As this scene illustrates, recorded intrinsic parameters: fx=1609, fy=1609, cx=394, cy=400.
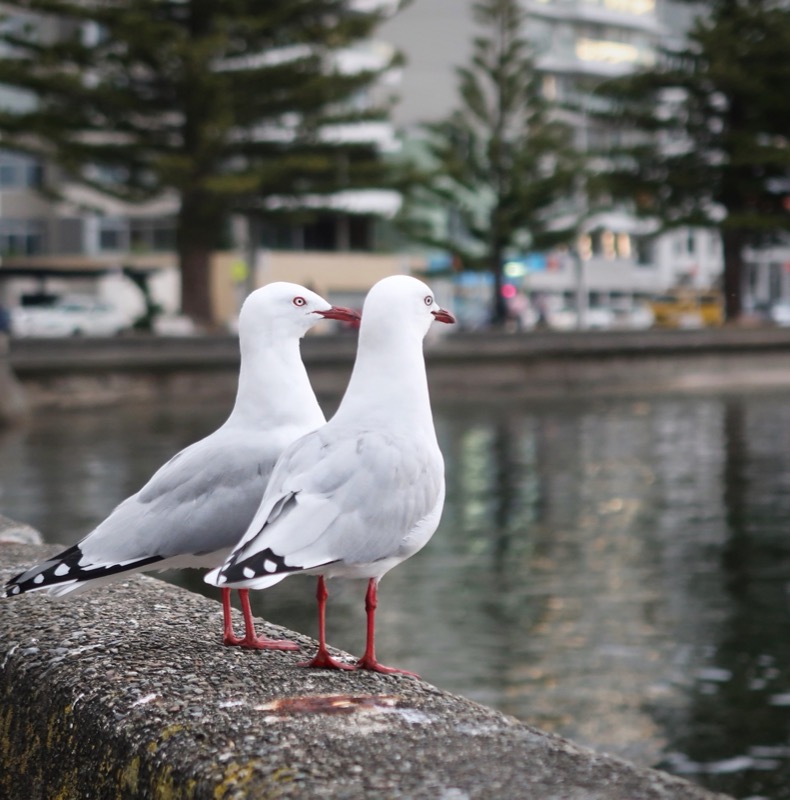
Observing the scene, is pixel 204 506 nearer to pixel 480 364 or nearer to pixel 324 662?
pixel 324 662

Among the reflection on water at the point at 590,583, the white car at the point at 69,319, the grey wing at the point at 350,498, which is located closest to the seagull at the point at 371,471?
the grey wing at the point at 350,498

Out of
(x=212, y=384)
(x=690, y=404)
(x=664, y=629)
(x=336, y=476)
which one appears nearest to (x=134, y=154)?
(x=212, y=384)

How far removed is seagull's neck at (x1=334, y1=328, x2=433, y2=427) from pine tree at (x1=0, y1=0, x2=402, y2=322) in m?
31.2

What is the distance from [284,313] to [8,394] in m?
23.5

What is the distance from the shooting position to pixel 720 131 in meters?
44.6

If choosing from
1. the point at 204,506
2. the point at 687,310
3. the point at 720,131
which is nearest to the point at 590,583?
the point at 204,506

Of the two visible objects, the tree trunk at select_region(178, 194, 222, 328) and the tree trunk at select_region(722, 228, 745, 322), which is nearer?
the tree trunk at select_region(178, 194, 222, 328)

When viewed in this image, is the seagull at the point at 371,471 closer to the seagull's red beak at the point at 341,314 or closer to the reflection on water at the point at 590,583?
the seagull's red beak at the point at 341,314

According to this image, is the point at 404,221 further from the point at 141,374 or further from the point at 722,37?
the point at 141,374

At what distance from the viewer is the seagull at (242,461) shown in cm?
283

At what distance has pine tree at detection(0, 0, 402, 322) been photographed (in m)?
33.8

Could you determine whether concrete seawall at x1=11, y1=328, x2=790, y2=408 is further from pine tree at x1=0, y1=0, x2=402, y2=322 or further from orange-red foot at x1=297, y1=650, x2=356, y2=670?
orange-red foot at x1=297, y1=650, x2=356, y2=670

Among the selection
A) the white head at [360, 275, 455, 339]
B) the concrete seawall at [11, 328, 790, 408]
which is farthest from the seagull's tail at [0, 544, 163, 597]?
the concrete seawall at [11, 328, 790, 408]

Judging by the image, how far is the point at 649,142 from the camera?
4581 cm
